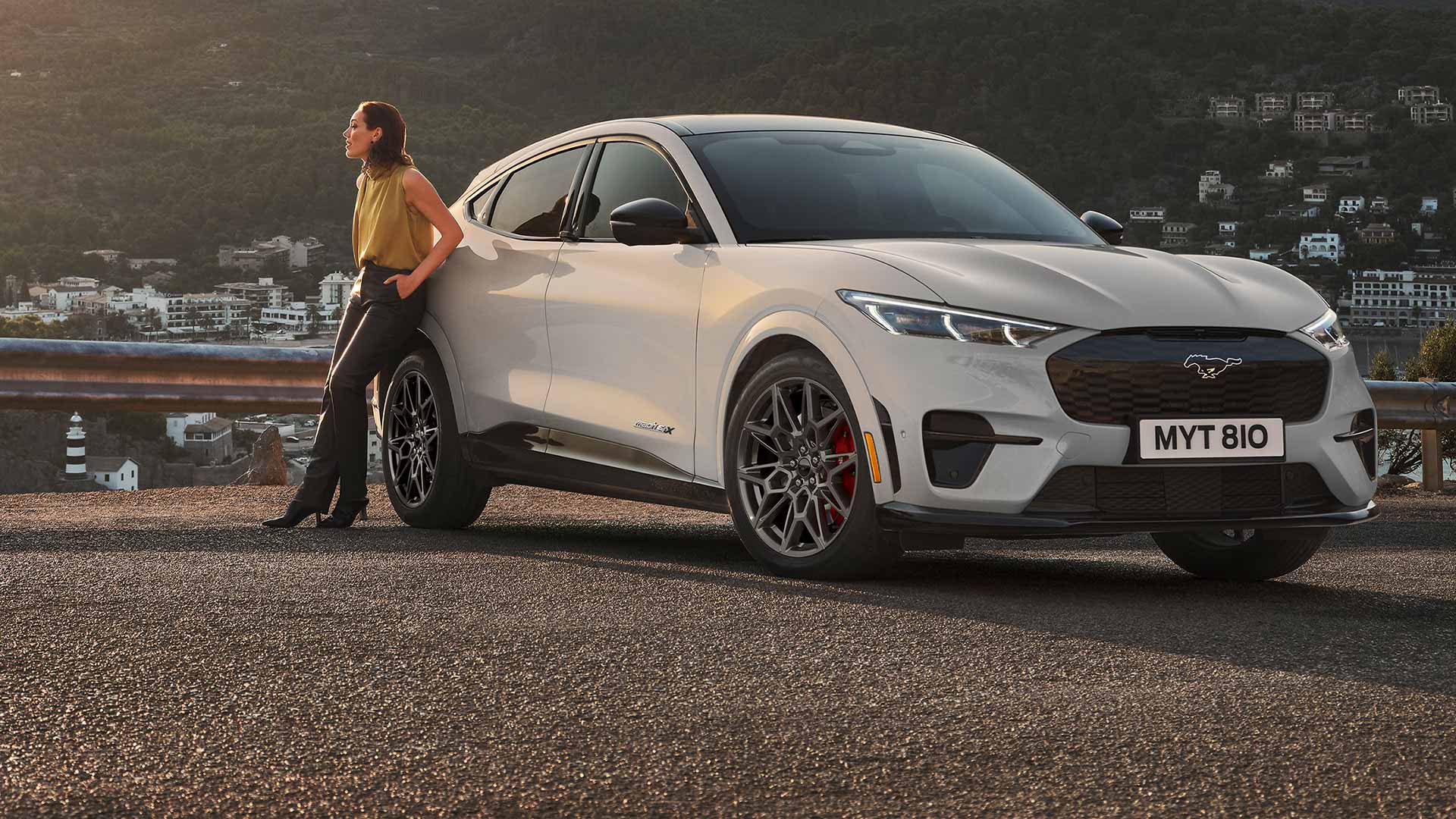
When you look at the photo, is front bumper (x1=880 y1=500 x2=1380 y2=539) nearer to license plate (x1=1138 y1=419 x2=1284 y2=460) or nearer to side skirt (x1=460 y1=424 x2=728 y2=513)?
license plate (x1=1138 y1=419 x2=1284 y2=460)

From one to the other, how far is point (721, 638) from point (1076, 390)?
1345 mm

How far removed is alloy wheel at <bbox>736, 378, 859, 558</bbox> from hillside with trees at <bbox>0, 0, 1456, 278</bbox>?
69.9 metres

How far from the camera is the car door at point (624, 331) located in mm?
5805

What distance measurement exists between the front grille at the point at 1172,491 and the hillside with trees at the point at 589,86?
70.6m

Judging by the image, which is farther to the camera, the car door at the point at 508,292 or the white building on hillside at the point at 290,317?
the white building on hillside at the point at 290,317

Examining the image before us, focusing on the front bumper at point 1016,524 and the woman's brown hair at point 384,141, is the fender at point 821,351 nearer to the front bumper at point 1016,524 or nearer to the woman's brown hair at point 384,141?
the front bumper at point 1016,524

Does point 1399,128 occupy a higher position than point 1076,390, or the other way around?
point 1399,128

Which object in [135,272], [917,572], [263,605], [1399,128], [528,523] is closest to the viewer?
[263,605]

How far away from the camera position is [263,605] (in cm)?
481

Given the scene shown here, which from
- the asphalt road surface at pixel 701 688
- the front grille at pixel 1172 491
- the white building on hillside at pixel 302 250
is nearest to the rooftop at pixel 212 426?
the asphalt road surface at pixel 701 688

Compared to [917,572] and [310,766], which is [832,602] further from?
[310,766]

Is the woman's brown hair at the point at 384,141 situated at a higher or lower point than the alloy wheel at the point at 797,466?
higher

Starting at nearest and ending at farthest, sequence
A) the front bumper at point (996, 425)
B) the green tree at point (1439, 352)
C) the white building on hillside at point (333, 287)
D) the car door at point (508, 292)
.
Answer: the front bumper at point (996, 425)
the car door at point (508, 292)
the white building on hillside at point (333, 287)
the green tree at point (1439, 352)

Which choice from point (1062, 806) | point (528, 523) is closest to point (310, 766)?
point (1062, 806)
